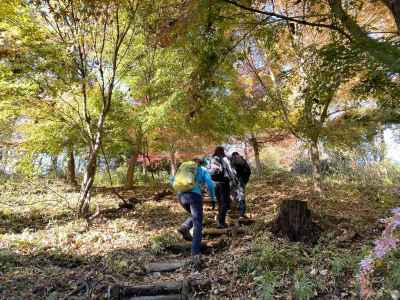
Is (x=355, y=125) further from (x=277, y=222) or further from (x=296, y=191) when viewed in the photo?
(x=277, y=222)

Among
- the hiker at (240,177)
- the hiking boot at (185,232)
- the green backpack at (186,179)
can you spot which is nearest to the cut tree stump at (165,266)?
the hiking boot at (185,232)

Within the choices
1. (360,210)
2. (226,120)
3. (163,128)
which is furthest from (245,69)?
(360,210)

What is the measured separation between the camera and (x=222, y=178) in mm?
7035

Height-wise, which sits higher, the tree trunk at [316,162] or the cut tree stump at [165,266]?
the tree trunk at [316,162]

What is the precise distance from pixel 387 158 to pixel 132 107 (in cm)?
988

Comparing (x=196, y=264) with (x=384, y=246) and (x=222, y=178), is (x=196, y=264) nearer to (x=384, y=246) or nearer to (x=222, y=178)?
(x=222, y=178)

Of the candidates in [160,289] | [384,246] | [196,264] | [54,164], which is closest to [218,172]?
[196,264]

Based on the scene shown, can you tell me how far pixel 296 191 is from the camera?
10.6 metres

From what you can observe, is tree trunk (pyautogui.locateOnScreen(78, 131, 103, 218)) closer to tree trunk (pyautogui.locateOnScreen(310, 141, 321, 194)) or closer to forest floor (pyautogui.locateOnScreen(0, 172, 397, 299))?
forest floor (pyautogui.locateOnScreen(0, 172, 397, 299))

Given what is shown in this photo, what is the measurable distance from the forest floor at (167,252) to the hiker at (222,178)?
0.47 m

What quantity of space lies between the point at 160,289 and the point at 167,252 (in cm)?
162

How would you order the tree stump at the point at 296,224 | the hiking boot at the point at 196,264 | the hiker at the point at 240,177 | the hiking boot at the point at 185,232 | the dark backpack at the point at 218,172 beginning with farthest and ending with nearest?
the hiker at the point at 240,177
the dark backpack at the point at 218,172
the hiking boot at the point at 185,232
the tree stump at the point at 296,224
the hiking boot at the point at 196,264

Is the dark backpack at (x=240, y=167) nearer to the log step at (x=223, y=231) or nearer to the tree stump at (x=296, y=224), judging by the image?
the log step at (x=223, y=231)

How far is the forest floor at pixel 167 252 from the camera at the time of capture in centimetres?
415
